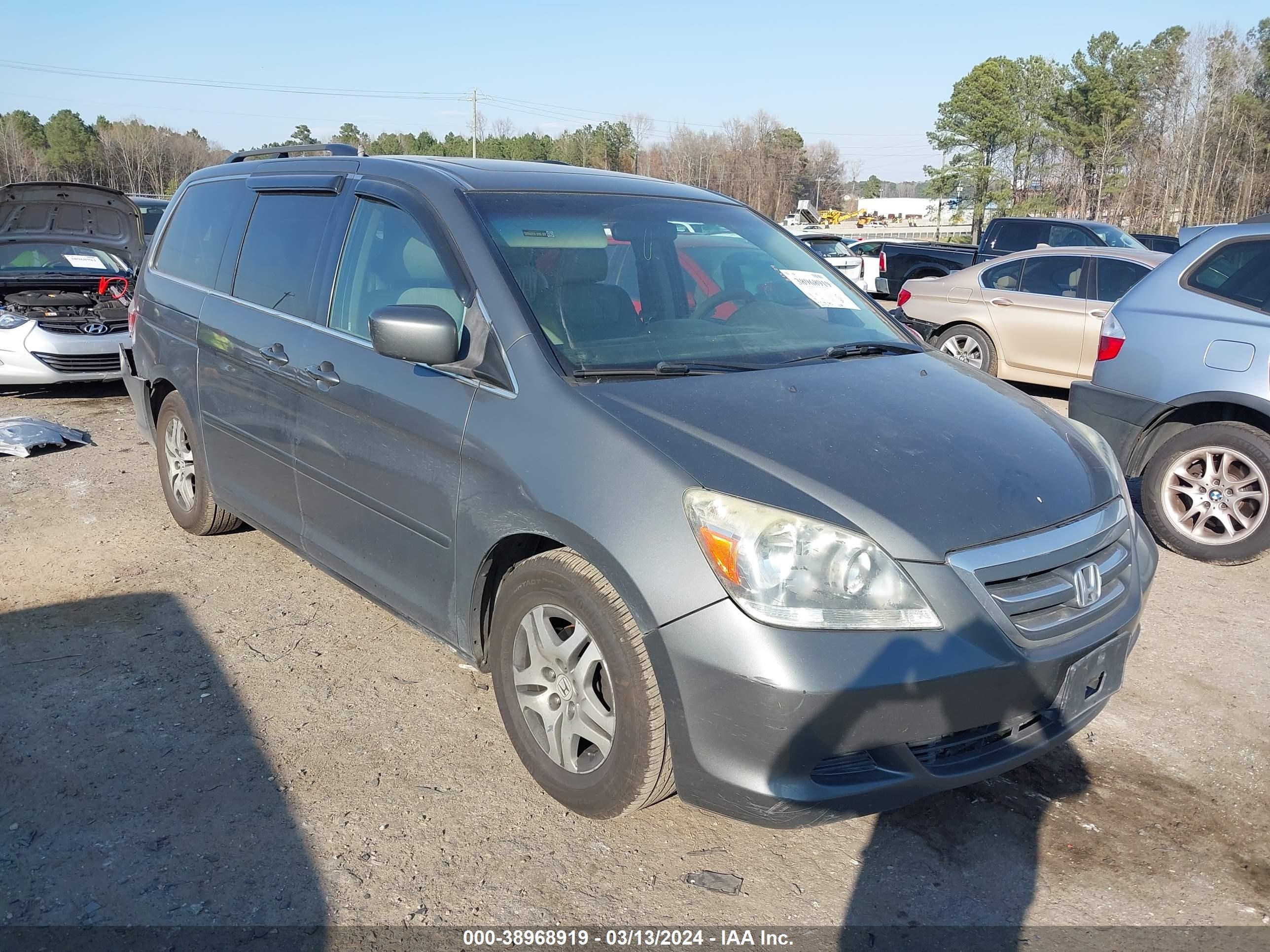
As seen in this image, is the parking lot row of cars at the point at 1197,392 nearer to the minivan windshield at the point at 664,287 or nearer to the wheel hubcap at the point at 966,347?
the minivan windshield at the point at 664,287

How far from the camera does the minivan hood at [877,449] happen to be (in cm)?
250

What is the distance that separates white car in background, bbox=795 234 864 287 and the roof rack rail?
1433cm

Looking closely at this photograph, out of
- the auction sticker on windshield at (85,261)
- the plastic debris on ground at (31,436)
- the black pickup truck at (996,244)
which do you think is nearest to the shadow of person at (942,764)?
the plastic debris on ground at (31,436)

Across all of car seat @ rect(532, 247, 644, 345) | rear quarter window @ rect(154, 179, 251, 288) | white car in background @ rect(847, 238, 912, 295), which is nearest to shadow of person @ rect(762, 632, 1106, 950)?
car seat @ rect(532, 247, 644, 345)

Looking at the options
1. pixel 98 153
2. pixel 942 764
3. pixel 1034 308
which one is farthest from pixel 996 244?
pixel 98 153

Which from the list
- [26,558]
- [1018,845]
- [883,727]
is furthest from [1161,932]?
[26,558]

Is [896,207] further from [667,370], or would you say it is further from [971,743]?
[971,743]

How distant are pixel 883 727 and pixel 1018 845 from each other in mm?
823

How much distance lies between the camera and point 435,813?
2953mm

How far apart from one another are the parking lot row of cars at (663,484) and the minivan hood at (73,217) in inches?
251

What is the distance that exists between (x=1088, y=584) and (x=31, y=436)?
23.2 feet

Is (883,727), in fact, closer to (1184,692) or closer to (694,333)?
(694,333)

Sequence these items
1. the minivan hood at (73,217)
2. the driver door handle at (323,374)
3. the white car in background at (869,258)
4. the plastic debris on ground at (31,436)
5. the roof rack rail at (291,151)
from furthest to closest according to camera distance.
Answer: the white car in background at (869,258)
the minivan hood at (73,217)
the plastic debris on ground at (31,436)
the roof rack rail at (291,151)
the driver door handle at (323,374)

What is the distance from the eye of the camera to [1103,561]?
281 cm
